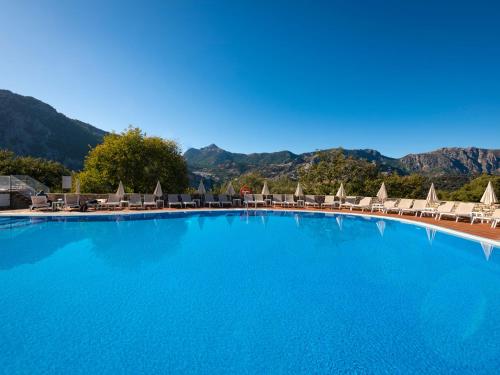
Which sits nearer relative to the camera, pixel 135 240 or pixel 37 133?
pixel 135 240

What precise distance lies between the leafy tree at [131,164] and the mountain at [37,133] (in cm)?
5841

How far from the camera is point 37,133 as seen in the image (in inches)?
2773

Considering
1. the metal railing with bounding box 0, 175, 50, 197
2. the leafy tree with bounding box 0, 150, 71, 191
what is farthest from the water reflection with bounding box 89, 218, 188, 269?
the leafy tree with bounding box 0, 150, 71, 191

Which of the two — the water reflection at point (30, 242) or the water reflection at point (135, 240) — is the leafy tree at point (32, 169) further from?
the water reflection at point (135, 240)

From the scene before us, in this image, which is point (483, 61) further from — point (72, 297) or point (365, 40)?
point (72, 297)

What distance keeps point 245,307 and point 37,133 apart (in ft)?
294

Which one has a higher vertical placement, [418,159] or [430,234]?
[418,159]

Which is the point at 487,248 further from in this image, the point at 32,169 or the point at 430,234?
the point at 32,169

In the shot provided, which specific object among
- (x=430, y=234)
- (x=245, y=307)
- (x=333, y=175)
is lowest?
(x=245, y=307)

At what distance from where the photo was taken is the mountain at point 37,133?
67375 millimetres

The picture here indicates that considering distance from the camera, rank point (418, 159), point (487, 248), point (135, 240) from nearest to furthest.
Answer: point (487, 248), point (135, 240), point (418, 159)

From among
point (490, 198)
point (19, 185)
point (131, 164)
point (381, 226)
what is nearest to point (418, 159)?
point (490, 198)

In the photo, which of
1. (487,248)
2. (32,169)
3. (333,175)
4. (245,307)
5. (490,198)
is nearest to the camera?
(245,307)

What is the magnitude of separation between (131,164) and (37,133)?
71.8 meters
